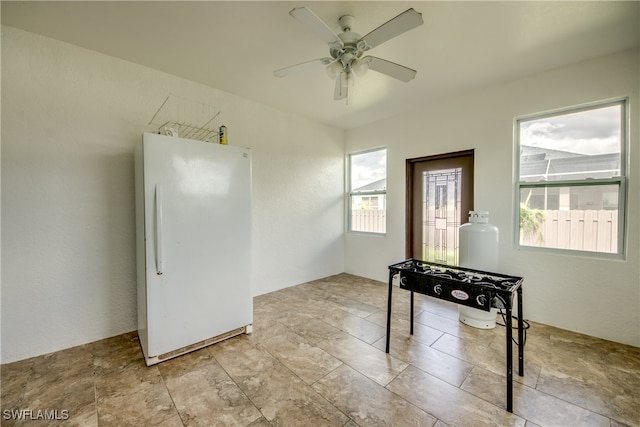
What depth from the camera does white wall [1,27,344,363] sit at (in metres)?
2.05

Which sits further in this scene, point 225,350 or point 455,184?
point 455,184

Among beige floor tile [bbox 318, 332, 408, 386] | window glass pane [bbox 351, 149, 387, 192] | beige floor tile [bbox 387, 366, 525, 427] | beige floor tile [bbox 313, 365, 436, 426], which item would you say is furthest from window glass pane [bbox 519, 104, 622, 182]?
beige floor tile [bbox 313, 365, 436, 426]

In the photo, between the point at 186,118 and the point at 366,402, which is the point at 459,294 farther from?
the point at 186,118

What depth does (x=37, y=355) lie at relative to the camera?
2135 millimetres

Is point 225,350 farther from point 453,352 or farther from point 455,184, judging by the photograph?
point 455,184

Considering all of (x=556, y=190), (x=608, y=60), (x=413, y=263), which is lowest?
(x=413, y=263)

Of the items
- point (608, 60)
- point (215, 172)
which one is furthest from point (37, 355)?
point (608, 60)

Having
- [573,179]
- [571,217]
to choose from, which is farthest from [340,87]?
[571,217]

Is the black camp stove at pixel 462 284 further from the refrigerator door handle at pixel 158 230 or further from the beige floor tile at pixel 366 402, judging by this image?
the refrigerator door handle at pixel 158 230

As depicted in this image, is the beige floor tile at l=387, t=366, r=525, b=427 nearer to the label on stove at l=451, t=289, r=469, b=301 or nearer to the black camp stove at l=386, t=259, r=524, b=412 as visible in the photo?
the black camp stove at l=386, t=259, r=524, b=412

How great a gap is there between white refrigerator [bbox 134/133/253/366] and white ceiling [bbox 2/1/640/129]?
89cm

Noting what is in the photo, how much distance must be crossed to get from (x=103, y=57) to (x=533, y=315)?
5053 mm

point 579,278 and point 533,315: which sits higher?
point 579,278

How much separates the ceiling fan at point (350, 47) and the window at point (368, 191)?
2.22 meters
